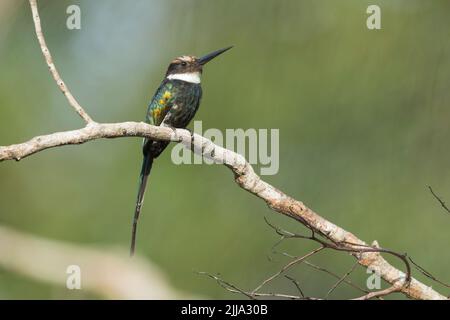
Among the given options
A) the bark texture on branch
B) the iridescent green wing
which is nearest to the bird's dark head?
the iridescent green wing

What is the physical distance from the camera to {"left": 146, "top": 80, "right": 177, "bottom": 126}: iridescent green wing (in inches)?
195

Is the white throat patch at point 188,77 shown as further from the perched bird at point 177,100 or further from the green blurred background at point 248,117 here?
the green blurred background at point 248,117

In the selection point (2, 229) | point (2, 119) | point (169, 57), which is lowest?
point (2, 229)

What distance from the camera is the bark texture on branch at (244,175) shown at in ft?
8.84

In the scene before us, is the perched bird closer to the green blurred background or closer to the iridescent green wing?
the iridescent green wing

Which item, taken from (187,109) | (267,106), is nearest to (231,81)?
(267,106)

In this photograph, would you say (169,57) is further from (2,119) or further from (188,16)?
(2,119)

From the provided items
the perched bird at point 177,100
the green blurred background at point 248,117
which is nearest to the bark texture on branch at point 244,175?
the perched bird at point 177,100

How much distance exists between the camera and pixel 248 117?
948 centimetres

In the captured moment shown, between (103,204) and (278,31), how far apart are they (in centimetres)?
351

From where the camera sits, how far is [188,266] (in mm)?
9648

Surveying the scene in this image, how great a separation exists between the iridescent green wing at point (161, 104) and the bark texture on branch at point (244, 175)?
1544mm

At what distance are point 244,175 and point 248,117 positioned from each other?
6.29 m
